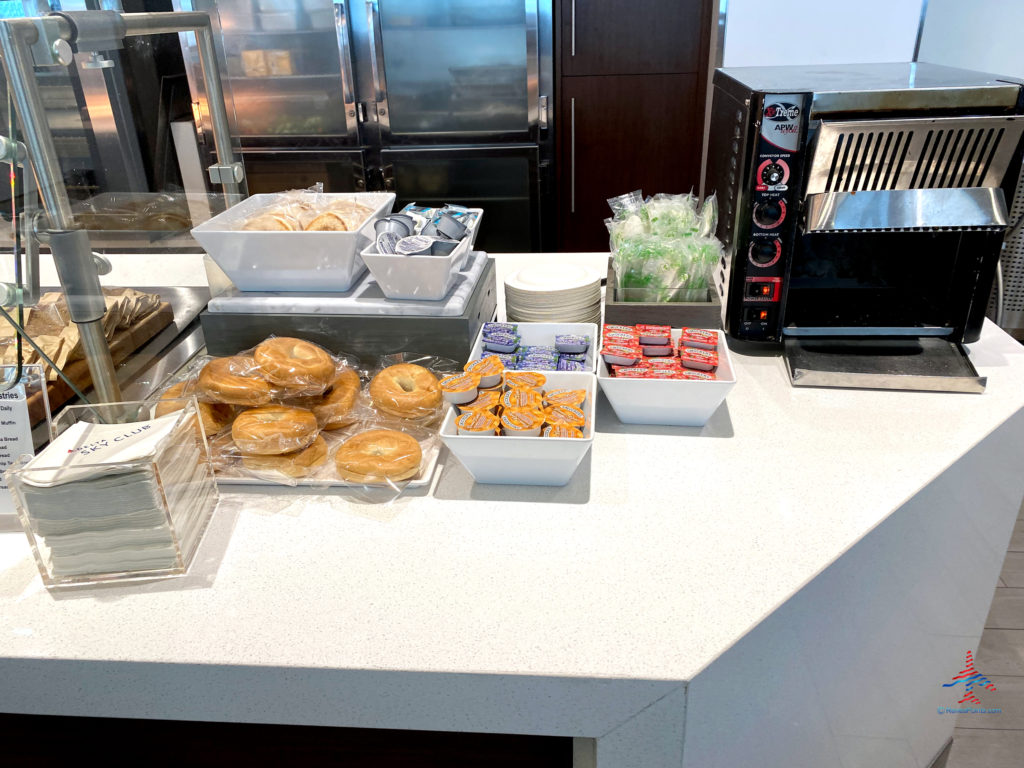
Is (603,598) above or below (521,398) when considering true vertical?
below

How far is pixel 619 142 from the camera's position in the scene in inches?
119

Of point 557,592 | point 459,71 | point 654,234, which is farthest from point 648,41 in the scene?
point 557,592

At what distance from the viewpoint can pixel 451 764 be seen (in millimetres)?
875

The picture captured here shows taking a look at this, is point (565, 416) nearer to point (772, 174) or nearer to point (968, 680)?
point (772, 174)

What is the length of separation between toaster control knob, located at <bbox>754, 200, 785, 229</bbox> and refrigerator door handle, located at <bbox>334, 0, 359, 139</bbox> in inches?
87.1

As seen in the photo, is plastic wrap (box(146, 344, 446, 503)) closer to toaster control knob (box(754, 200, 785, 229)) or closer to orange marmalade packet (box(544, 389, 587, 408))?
orange marmalade packet (box(544, 389, 587, 408))

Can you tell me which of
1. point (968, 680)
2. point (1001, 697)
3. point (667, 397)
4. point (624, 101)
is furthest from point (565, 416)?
point (624, 101)

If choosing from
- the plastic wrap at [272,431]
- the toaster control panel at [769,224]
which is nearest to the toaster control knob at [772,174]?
the toaster control panel at [769,224]

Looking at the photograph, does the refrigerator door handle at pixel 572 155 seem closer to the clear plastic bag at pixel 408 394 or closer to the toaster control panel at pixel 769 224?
the toaster control panel at pixel 769 224

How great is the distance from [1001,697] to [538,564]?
135cm

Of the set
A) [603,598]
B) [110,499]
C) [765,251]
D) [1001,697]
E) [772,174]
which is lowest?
[1001,697]

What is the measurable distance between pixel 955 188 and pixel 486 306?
704 mm

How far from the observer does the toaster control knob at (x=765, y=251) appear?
43.1 inches

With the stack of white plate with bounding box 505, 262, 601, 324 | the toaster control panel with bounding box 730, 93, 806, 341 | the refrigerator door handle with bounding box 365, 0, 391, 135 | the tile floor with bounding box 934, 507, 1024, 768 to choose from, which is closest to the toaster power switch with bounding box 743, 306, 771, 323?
the toaster control panel with bounding box 730, 93, 806, 341
